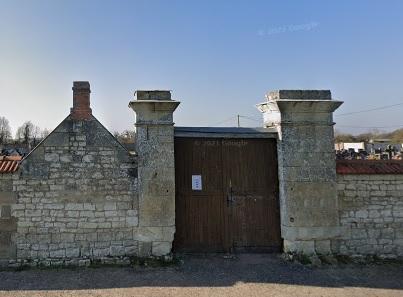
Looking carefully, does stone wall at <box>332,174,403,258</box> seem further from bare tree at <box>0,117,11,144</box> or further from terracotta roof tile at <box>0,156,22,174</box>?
bare tree at <box>0,117,11,144</box>

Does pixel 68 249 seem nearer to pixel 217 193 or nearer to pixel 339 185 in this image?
pixel 217 193

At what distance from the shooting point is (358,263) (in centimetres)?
705

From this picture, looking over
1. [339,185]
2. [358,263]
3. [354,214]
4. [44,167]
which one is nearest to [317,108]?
[339,185]

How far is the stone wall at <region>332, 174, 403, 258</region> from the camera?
24.0 ft

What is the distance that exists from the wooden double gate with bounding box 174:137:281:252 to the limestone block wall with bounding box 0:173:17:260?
317 cm

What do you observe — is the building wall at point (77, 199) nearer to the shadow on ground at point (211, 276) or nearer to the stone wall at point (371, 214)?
the shadow on ground at point (211, 276)

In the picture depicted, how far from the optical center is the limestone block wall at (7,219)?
6.60 metres

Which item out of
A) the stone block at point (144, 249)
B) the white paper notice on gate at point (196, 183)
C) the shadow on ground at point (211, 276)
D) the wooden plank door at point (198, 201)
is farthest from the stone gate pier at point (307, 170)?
the stone block at point (144, 249)

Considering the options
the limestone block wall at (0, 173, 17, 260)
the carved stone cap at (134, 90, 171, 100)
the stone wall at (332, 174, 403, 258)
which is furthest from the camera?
the stone wall at (332, 174, 403, 258)

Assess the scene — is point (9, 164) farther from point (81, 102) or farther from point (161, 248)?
point (161, 248)

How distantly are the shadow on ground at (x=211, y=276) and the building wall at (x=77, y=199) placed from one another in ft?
1.49

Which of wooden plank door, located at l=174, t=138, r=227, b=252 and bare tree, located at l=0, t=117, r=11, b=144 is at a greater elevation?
bare tree, located at l=0, t=117, r=11, b=144

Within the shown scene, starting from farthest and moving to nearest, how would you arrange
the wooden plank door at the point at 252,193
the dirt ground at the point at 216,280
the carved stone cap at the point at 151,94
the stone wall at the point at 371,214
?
the wooden plank door at the point at 252,193 < the stone wall at the point at 371,214 < the carved stone cap at the point at 151,94 < the dirt ground at the point at 216,280

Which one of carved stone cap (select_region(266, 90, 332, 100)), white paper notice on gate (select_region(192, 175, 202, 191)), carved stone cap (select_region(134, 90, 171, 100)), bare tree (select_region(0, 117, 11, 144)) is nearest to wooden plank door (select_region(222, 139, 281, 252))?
white paper notice on gate (select_region(192, 175, 202, 191))
